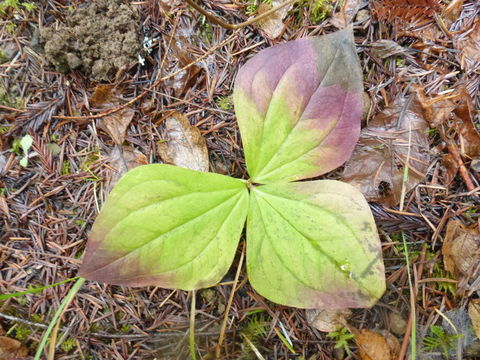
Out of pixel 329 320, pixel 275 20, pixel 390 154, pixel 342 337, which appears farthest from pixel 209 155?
pixel 342 337

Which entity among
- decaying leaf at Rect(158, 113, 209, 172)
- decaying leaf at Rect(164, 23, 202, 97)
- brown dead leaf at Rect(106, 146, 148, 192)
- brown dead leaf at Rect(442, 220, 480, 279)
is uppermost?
decaying leaf at Rect(164, 23, 202, 97)

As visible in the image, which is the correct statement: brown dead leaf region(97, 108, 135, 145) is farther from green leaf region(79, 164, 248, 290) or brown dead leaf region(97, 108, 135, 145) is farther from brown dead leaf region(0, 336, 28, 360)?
brown dead leaf region(0, 336, 28, 360)

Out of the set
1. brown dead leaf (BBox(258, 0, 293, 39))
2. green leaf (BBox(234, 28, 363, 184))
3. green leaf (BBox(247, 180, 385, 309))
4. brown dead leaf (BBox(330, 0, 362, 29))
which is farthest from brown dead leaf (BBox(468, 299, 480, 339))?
brown dead leaf (BBox(258, 0, 293, 39))

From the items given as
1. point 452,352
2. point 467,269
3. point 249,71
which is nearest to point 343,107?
point 249,71

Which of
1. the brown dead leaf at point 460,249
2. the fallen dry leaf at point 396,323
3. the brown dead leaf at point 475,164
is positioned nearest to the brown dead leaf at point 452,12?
the brown dead leaf at point 475,164

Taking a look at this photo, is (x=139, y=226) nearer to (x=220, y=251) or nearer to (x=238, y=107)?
(x=220, y=251)

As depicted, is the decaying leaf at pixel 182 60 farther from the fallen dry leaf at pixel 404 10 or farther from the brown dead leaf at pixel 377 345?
the brown dead leaf at pixel 377 345
